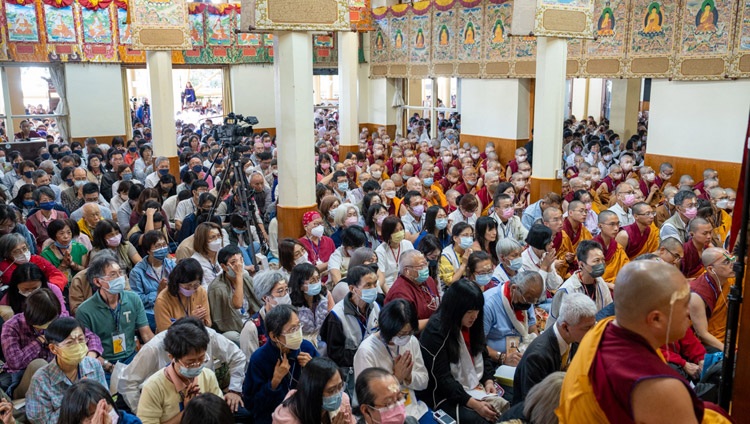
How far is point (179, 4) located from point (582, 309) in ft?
33.5

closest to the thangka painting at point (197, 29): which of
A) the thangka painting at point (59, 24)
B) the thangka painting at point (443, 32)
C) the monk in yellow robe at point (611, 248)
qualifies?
the thangka painting at point (59, 24)

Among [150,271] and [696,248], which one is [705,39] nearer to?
[696,248]

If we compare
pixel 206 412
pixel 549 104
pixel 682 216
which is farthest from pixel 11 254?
pixel 549 104

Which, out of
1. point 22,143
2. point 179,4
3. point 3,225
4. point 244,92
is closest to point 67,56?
point 22,143

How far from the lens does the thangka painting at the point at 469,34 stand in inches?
567

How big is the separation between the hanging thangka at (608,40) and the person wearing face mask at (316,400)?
33.0ft

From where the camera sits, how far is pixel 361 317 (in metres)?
4.52

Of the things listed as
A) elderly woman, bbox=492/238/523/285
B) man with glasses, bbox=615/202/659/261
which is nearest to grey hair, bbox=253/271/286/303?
Answer: elderly woman, bbox=492/238/523/285

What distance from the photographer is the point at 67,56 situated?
52.4 ft

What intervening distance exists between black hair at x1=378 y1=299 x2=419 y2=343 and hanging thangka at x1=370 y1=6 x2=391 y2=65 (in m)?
14.3

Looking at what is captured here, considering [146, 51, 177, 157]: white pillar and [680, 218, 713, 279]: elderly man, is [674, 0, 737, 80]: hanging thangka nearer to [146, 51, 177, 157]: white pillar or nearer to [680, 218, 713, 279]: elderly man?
[680, 218, 713, 279]: elderly man

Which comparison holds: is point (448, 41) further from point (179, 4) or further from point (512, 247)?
point (512, 247)

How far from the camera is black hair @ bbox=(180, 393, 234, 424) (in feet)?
9.66

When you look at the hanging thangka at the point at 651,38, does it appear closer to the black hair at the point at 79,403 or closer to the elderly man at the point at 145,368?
the elderly man at the point at 145,368
